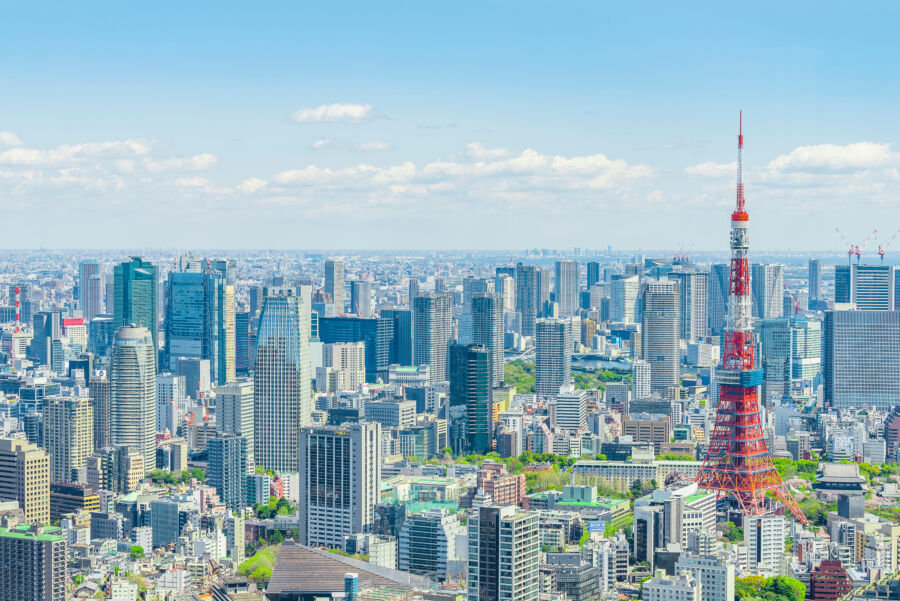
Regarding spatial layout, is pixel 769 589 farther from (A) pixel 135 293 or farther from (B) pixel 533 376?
(A) pixel 135 293

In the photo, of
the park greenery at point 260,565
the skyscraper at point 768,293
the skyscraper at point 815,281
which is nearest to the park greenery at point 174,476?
the park greenery at point 260,565

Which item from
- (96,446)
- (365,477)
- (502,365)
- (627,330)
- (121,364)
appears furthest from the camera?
(627,330)

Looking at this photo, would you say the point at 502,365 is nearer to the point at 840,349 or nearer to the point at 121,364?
the point at 840,349

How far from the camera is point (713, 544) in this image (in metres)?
13.5

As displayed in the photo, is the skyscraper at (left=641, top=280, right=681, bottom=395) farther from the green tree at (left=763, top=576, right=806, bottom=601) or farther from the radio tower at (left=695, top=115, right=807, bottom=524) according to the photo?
the green tree at (left=763, top=576, right=806, bottom=601)

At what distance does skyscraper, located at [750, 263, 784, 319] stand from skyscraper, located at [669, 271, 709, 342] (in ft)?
7.13

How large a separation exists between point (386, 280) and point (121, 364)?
28861 millimetres

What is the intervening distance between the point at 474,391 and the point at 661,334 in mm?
9759

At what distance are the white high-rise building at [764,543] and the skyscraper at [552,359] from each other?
586 inches

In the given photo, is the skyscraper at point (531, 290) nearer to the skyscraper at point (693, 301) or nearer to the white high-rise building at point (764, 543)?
the skyscraper at point (693, 301)

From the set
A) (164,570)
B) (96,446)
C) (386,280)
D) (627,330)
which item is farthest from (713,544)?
(386,280)

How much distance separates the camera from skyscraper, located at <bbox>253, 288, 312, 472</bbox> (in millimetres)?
20641

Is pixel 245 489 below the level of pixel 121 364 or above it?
below

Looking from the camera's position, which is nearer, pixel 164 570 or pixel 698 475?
pixel 164 570
